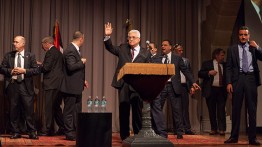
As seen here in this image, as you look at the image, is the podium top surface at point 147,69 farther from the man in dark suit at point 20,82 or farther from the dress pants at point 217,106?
the dress pants at point 217,106

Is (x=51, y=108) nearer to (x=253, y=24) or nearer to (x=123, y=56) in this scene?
(x=123, y=56)

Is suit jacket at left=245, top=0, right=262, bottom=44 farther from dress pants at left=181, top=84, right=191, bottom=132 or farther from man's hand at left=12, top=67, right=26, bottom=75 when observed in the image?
man's hand at left=12, top=67, right=26, bottom=75

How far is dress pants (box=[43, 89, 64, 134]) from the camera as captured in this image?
7.70m

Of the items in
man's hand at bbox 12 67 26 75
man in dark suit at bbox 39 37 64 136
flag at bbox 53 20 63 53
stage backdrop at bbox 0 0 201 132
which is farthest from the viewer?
stage backdrop at bbox 0 0 201 132

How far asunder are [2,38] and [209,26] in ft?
12.7

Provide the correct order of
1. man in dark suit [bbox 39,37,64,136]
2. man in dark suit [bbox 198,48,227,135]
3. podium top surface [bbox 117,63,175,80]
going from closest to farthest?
podium top surface [bbox 117,63,175,80], man in dark suit [bbox 39,37,64,136], man in dark suit [bbox 198,48,227,135]

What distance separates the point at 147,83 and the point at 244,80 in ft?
5.51

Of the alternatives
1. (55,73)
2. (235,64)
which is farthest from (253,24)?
(55,73)

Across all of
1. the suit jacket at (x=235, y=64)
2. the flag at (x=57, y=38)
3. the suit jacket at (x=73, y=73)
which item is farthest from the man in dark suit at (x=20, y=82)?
the suit jacket at (x=235, y=64)

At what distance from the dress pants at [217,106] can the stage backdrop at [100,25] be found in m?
1.05

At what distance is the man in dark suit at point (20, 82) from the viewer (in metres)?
6.66

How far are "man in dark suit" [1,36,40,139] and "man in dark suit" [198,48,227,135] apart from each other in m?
3.25

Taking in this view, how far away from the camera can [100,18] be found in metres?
9.41

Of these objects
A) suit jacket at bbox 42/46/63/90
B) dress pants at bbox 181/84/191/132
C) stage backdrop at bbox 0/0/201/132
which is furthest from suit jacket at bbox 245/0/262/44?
suit jacket at bbox 42/46/63/90
